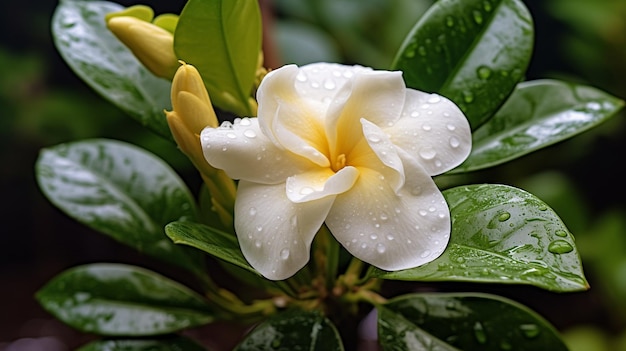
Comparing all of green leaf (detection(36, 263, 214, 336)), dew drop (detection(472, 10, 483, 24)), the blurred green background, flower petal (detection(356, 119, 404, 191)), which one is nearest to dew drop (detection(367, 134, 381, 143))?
flower petal (detection(356, 119, 404, 191))

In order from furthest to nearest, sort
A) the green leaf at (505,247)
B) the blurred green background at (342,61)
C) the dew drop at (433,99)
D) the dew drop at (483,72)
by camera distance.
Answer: the blurred green background at (342,61)
the dew drop at (483,72)
the dew drop at (433,99)
the green leaf at (505,247)

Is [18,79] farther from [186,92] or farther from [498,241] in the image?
[498,241]

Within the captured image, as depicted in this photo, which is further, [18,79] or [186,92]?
[18,79]

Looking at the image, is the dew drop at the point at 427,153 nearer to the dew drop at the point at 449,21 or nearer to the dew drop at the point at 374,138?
the dew drop at the point at 374,138

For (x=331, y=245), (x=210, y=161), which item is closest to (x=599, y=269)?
(x=331, y=245)

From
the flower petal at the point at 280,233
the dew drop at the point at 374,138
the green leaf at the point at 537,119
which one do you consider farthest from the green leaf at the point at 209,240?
the green leaf at the point at 537,119

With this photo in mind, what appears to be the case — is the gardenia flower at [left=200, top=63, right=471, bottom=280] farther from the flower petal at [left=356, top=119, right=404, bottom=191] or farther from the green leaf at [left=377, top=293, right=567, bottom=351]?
the green leaf at [left=377, top=293, right=567, bottom=351]
